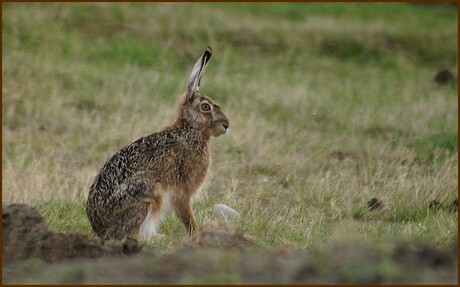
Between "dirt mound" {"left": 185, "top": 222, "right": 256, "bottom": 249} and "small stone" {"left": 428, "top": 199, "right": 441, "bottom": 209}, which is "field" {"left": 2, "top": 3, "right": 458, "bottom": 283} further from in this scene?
"dirt mound" {"left": 185, "top": 222, "right": 256, "bottom": 249}

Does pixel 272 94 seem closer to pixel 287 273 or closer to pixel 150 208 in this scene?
pixel 150 208

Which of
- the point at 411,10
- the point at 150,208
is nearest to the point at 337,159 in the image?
the point at 150,208

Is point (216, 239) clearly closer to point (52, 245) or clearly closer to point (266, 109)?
point (52, 245)

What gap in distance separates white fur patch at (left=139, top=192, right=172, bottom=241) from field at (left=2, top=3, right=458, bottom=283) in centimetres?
15

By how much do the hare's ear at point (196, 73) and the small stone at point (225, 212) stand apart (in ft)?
3.52

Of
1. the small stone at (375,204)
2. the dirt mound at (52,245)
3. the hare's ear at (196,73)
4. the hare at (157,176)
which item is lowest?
the small stone at (375,204)

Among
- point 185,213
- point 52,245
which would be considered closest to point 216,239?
point 52,245

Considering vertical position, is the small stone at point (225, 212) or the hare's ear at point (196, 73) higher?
the hare's ear at point (196, 73)

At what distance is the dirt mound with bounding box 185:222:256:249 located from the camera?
268 inches

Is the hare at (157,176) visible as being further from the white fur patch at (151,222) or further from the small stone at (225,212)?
the small stone at (225,212)

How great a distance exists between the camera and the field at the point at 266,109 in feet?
31.3

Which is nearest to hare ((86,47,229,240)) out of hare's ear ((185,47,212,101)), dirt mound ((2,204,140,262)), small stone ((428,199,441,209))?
A: hare's ear ((185,47,212,101))

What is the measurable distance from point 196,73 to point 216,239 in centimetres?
253

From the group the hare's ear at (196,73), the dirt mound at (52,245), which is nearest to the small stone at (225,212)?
the hare's ear at (196,73)
